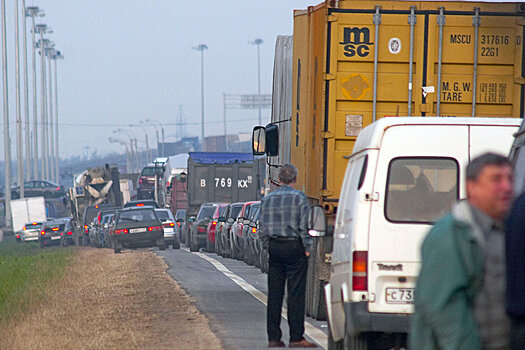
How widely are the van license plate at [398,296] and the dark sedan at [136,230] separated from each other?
30.3 m

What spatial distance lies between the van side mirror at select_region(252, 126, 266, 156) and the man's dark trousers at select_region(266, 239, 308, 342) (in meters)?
6.62

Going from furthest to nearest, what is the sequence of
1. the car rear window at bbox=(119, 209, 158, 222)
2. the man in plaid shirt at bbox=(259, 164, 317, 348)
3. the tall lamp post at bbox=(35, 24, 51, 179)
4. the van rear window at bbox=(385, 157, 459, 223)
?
the tall lamp post at bbox=(35, 24, 51, 179) < the car rear window at bbox=(119, 209, 158, 222) < the man in plaid shirt at bbox=(259, 164, 317, 348) < the van rear window at bbox=(385, 157, 459, 223)

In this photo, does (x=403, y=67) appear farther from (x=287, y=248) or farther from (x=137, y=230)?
(x=137, y=230)

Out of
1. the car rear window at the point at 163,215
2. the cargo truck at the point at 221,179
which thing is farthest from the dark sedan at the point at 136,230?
the cargo truck at the point at 221,179

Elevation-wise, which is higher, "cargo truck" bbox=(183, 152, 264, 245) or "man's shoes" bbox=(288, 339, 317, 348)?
"man's shoes" bbox=(288, 339, 317, 348)

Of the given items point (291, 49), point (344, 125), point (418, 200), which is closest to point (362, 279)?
point (418, 200)

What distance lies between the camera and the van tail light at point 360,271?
26.7 feet

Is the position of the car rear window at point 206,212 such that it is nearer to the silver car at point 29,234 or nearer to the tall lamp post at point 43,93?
the silver car at point 29,234

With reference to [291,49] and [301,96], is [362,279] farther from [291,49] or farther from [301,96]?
[291,49]

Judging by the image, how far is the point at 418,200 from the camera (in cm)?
842

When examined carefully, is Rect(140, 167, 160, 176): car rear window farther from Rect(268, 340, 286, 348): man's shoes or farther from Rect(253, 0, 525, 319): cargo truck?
Rect(268, 340, 286, 348): man's shoes

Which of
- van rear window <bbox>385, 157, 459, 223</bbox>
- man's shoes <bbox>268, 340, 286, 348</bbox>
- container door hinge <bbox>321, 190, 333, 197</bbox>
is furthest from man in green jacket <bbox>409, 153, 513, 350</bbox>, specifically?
container door hinge <bbox>321, 190, 333, 197</bbox>

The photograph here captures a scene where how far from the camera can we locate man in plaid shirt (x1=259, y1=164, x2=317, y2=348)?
35.8ft

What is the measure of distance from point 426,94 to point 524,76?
41.2 inches
